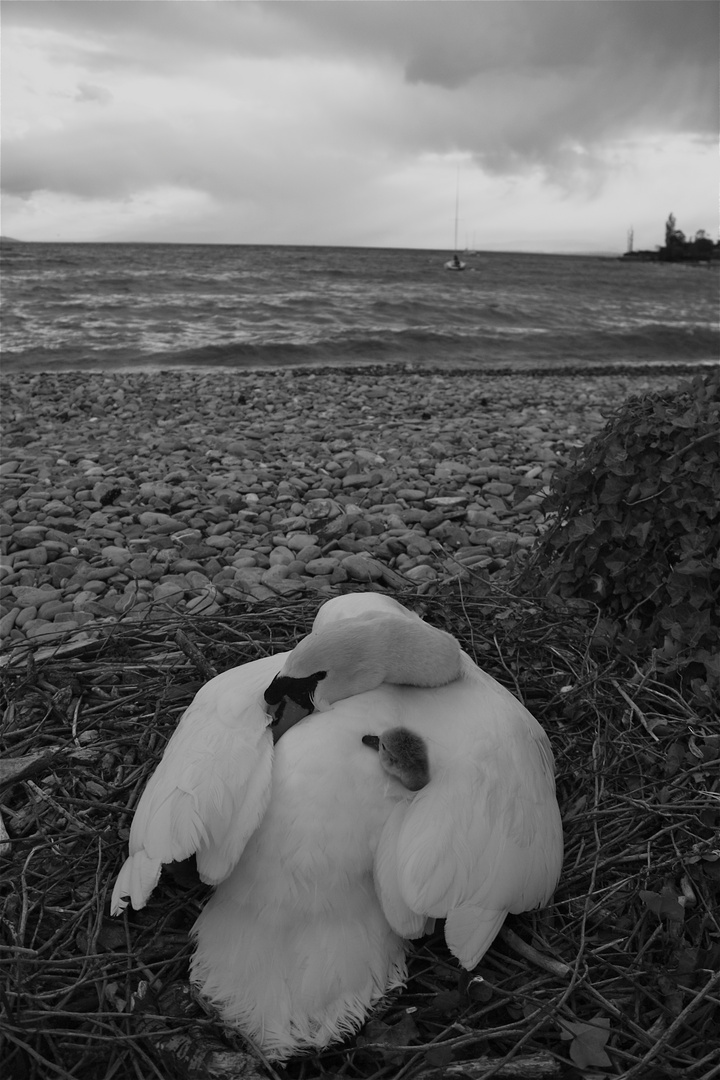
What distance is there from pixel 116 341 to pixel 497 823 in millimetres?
18006

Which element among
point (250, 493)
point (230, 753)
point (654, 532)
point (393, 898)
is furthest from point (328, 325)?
point (393, 898)

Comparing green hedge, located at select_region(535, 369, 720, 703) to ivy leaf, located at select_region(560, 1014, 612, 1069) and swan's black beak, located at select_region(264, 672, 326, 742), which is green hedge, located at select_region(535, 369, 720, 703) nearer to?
ivy leaf, located at select_region(560, 1014, 612, 1069)

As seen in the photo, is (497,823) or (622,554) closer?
(497,823)

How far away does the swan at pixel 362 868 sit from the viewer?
71.6 inches

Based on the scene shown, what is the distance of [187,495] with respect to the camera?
19.6 feet

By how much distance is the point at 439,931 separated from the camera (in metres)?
2.12

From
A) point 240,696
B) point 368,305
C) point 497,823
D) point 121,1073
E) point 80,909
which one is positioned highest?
point 368,305

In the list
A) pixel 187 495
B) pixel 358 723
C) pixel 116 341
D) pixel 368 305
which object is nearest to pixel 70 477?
pixel 187 495

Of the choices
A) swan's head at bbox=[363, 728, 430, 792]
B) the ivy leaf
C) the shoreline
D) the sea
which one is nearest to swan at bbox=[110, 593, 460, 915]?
swan's head at bbox=[363, 728, 430, 792]

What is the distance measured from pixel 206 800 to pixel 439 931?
790mm

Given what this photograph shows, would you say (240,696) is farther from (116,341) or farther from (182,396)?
(116,341)

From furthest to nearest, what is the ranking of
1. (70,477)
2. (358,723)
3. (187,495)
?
(70,477) < (187,495) < (358,723)

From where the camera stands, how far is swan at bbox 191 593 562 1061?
1.82 meters

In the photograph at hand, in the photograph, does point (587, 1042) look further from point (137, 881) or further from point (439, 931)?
point (137, 881)
